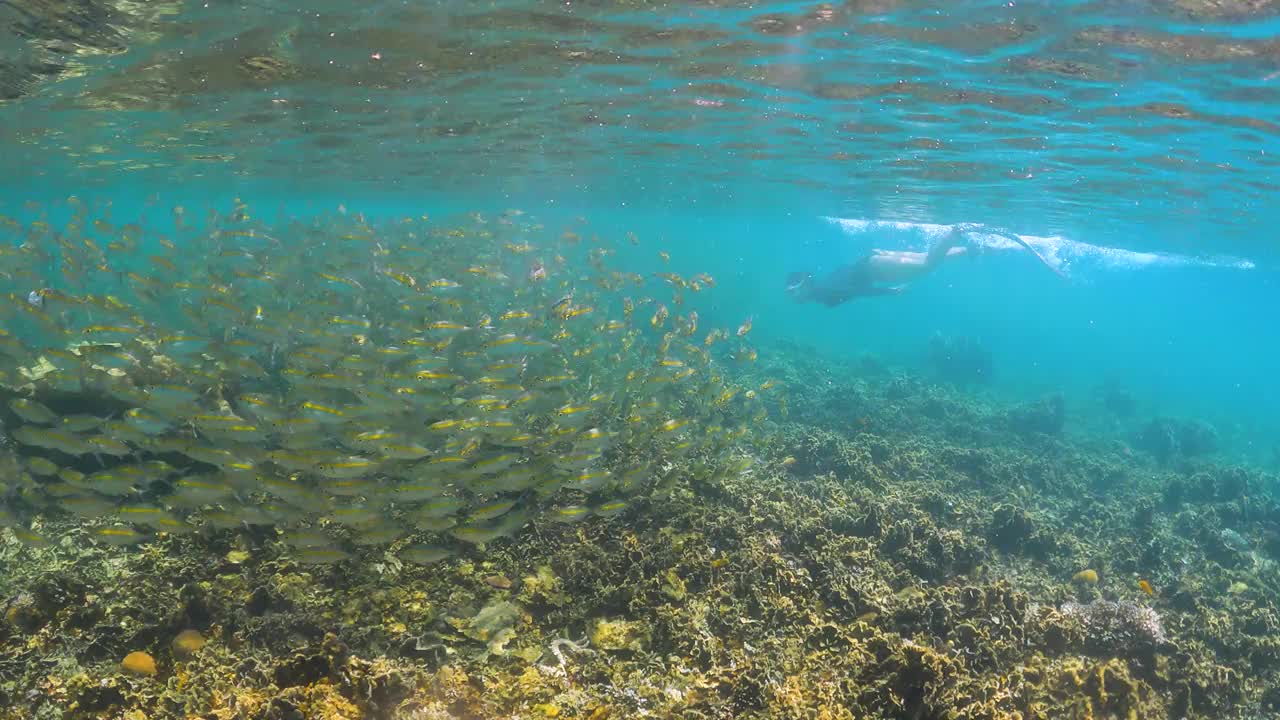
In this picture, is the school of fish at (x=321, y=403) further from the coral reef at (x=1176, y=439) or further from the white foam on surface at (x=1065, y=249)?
the white foam on surface at (x=1065, y=249)

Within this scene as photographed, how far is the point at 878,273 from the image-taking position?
24.9 meters

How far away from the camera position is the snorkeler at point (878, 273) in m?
24.9

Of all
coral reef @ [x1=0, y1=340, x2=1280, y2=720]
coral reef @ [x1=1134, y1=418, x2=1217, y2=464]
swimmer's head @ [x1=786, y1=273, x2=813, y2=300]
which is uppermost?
→ coral reef @ [x1=0, y1=340, x2=1280, y2=720]

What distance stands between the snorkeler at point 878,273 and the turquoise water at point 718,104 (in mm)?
2981

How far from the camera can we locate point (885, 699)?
4512mm

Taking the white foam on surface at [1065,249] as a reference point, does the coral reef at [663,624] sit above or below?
above

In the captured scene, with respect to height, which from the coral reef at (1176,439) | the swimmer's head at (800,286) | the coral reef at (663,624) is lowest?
the coral reef at (1176,439)

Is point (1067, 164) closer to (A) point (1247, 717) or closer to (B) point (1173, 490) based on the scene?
(B) point (1173, 490)

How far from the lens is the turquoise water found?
10898mm

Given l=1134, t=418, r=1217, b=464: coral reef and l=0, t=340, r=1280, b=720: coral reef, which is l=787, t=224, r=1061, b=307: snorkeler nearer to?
l=1134, t=418, r=1217, b=464: coral reef

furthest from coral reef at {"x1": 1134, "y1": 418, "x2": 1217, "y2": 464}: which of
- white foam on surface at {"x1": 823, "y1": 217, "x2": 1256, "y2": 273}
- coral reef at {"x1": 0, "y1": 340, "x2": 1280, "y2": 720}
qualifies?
white foam on surface at {"x1": 823, "y1": 217, "x2": 1256, "y2": 273}

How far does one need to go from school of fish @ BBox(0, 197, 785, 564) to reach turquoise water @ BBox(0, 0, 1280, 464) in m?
4.46

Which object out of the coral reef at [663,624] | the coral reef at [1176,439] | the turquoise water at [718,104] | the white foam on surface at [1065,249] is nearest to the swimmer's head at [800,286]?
the turquoise water at [718,104]

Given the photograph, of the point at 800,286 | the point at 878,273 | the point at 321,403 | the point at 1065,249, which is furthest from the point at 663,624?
the point at 1065,249
